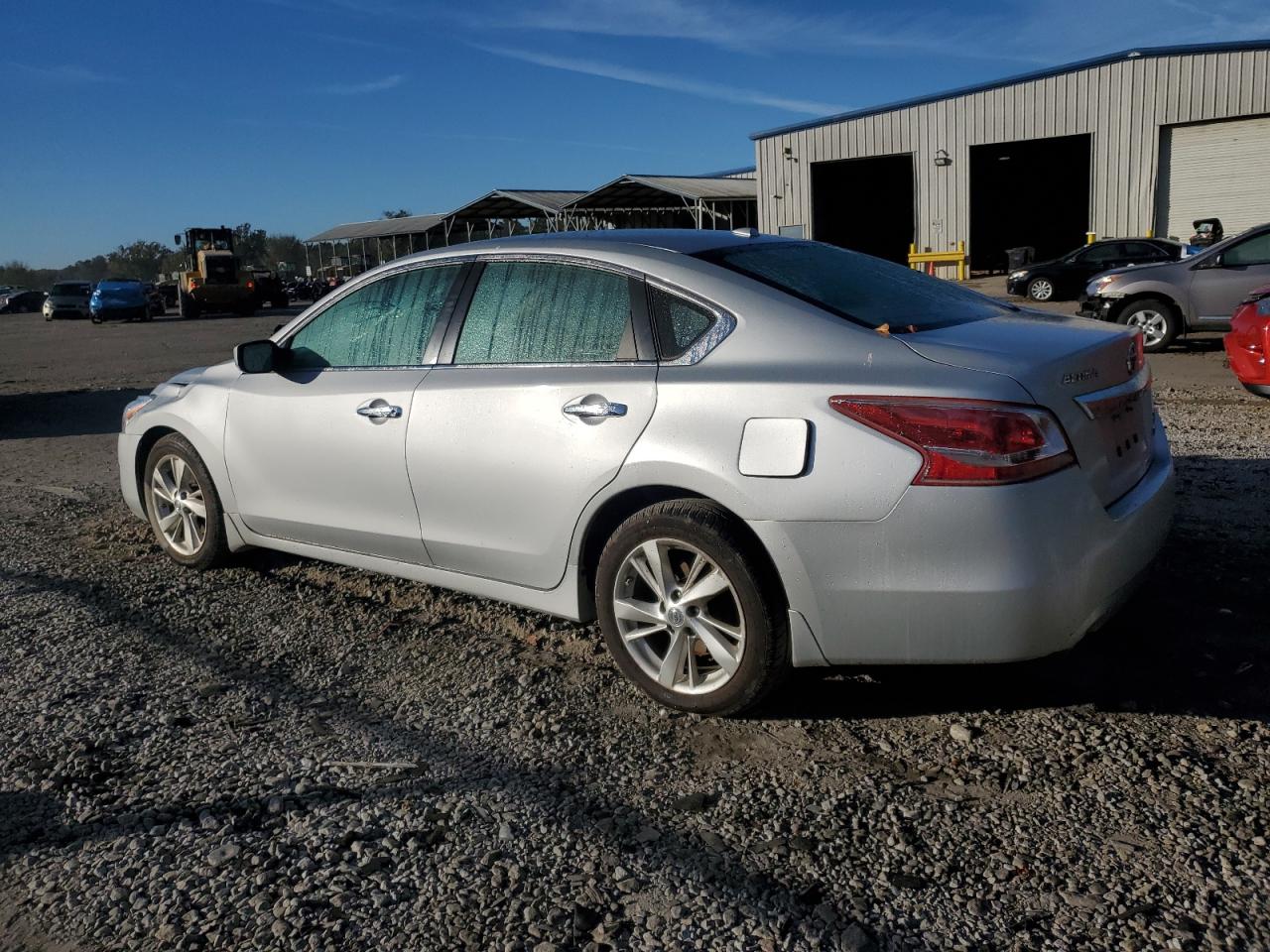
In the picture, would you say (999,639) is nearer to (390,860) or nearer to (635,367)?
(635,367)

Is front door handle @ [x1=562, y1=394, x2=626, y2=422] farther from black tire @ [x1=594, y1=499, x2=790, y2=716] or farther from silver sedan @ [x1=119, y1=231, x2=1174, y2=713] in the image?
black tire @ [x1=594, y1=499, x2=790, y2=716]

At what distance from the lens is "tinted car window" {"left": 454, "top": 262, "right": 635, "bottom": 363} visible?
3.86m

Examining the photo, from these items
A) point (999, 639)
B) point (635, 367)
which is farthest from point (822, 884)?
point (635, 367)

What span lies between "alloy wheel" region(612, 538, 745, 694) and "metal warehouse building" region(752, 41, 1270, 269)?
28.3 metres

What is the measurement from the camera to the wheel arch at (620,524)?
3.36 m

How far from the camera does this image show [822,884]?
2.67m

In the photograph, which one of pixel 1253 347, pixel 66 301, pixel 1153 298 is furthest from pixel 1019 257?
pixel 66 301

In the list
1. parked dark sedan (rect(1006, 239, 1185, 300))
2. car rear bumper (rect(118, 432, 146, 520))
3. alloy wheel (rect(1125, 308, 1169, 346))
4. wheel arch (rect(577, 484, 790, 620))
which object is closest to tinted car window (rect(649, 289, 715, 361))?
wheel arch (rect(577, 484, 790, 620))

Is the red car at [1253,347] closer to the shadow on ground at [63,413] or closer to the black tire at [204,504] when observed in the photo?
the black tire at [204,504]

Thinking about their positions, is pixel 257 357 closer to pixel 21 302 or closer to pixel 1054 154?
pixel 1054 154

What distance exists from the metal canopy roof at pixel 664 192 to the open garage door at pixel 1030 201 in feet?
27.1

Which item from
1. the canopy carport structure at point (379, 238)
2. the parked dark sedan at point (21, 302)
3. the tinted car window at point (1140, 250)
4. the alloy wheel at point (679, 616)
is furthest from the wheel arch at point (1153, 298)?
the parked dark sedan at point (21, 302)

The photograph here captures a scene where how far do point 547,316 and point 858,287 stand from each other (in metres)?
1.12

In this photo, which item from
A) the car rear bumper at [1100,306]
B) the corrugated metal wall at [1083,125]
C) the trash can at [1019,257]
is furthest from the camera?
the trash can at [1019,257]
